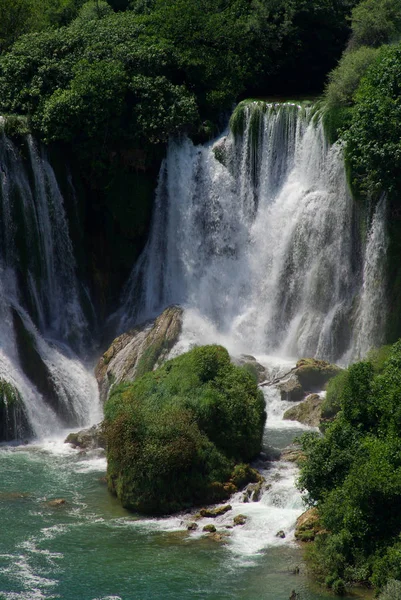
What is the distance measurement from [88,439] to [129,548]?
883 centimetres

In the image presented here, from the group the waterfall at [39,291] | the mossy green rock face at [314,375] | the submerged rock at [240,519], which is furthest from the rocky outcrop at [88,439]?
the submerged rock at [240,519]

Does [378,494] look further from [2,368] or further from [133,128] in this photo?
[133,128]

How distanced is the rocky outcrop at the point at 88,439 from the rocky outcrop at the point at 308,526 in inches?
356

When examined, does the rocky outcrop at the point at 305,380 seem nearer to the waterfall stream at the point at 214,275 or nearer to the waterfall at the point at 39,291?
the waterfall stream at the point at 214,275

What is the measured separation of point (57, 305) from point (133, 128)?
8.09 meters

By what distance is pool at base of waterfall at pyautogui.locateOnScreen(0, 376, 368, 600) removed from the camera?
2361cm

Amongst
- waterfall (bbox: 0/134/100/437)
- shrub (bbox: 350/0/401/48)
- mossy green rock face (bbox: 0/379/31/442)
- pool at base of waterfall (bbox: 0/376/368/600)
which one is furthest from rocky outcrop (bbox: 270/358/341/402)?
shrub (bbox: 350/0/401/48)

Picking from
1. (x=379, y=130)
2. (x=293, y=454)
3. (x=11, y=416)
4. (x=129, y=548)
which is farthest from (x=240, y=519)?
(x=379, y=130)

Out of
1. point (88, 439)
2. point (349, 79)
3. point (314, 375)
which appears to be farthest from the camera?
point (349, 79)

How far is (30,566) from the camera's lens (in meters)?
24.9

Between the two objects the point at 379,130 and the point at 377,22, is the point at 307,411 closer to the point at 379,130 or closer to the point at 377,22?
the point at 379,130

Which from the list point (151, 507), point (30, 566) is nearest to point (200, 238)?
point (151, 507)

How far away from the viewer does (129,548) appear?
26.0m

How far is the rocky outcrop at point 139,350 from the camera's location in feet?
126
